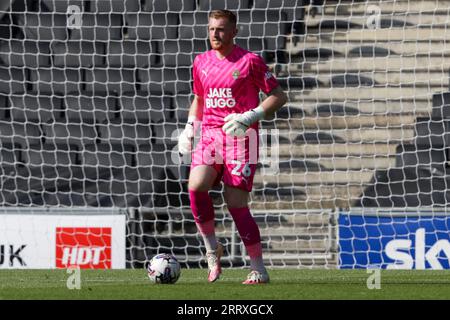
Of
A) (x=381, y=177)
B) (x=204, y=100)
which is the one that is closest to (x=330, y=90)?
(x=381, y=177)

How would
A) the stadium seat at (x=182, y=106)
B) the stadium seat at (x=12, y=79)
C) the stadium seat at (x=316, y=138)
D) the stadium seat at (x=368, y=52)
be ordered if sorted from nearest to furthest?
the stadium seat at (x=316, y=138) → the stadium seat at (x=182, y=106) → the stadium seat at (x=368, y=52) → the stadium seat at (x=12, y=79)

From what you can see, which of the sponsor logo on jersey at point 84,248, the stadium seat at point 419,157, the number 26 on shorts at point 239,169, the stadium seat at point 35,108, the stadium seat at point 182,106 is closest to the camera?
the number 26 on shorts at point 239,169

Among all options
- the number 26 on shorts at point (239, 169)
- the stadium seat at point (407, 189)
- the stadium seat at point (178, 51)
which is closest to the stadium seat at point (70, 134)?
the stadium seat at point (178, 51)

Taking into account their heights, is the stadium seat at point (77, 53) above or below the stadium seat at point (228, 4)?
below

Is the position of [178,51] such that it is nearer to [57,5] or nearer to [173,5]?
[173,5]

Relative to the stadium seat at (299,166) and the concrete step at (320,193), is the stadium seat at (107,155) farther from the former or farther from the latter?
the stadium seat at (299,166)

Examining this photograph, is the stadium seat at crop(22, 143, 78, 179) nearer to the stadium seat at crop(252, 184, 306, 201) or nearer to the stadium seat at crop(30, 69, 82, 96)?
the stadium seat at crop(30, 69, 82, 96)

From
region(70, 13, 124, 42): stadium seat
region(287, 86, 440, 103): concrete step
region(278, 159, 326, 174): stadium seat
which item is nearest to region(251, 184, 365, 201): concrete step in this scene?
region(278, 159, 326, 174): stadium seat

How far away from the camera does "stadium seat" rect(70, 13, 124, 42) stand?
14492 mm

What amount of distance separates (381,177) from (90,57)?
158 inches

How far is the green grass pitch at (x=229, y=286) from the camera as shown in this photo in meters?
6.38

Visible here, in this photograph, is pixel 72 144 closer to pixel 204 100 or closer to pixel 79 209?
pixel 79 209

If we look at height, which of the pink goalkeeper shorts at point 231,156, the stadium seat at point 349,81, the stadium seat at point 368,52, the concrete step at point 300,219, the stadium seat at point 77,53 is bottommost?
the concrete step at point 300,219

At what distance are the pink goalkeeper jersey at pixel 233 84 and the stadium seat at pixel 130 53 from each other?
6.34m
